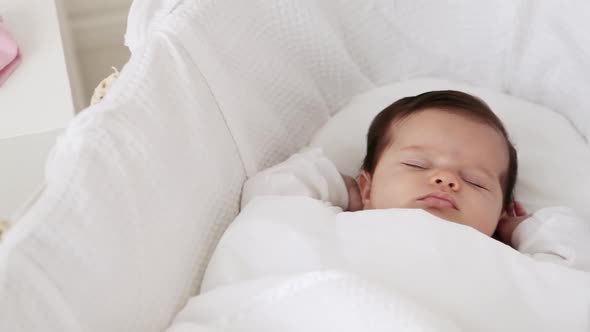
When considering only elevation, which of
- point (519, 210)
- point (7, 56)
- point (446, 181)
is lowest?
point (519, 210)

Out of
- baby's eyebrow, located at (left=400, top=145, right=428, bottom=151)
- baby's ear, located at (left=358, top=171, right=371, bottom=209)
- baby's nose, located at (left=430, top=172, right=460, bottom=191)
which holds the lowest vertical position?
baby's ear, located at (left=358, top=171, right=371, bottom=209)

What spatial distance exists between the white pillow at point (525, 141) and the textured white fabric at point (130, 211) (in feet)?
0.83

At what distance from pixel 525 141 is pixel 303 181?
0.41m

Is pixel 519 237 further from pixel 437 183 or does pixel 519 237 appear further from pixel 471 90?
pixel 471 90

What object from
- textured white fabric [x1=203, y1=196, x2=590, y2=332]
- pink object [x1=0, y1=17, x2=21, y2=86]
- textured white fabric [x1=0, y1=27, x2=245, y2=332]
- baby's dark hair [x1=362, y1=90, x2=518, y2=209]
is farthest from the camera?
pink object [x1=0, y1=17, x2=21, y2=86]

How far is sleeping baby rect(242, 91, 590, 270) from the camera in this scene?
93cm

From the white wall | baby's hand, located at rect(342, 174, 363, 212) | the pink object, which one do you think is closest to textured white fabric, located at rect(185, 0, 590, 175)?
baby's hand, located at rect(342, 174, 363, 212)

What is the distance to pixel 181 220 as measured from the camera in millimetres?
847

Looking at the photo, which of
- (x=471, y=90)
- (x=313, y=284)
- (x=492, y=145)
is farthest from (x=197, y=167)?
(x=471, y=90)

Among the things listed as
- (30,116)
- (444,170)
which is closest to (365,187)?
(444,170)

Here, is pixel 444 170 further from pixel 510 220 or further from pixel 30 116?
pixel 30 116

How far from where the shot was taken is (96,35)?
164 cm

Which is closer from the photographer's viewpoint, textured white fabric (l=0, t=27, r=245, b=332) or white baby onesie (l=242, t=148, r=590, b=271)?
textured white fabric (l=0, t=27, r=245, b=332)

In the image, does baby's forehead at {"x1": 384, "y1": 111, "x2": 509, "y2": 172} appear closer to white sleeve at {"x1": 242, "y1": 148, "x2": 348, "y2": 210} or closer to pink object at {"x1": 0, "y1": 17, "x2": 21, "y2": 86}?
white sleeve at {"x1": 242, "y1": 148, "x2": 348, "y2": 210}
